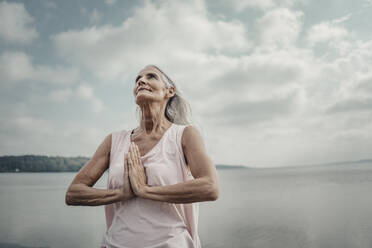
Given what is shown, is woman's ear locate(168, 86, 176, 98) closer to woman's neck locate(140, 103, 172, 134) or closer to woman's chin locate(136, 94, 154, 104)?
woman's neck locate(140, 103, 172, 134)

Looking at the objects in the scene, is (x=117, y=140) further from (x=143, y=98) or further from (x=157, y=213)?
(x=157, y=213)

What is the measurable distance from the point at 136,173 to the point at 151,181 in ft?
0.48

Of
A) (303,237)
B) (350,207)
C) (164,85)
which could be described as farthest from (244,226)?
(164,85)

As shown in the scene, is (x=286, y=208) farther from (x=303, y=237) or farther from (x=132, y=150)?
(x=132, y=150)

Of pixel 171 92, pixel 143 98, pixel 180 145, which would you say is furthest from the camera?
pixel 171 92

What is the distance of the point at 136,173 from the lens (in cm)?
224

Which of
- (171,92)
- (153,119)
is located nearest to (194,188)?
(153,119)

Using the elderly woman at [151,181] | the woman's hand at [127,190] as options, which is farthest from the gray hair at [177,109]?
the woman's hand at [127,190]

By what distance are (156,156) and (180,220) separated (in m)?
0.55

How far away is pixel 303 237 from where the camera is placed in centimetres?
1514

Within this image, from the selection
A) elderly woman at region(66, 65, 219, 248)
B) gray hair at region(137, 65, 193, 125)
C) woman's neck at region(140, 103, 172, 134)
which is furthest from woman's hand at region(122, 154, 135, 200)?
gray hair at region(137, 65, 193, 125)

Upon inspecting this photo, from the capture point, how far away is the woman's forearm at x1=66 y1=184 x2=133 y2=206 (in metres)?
2.25

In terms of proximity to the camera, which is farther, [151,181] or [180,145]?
[180,145]

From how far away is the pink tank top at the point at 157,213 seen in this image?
2.16 meters
